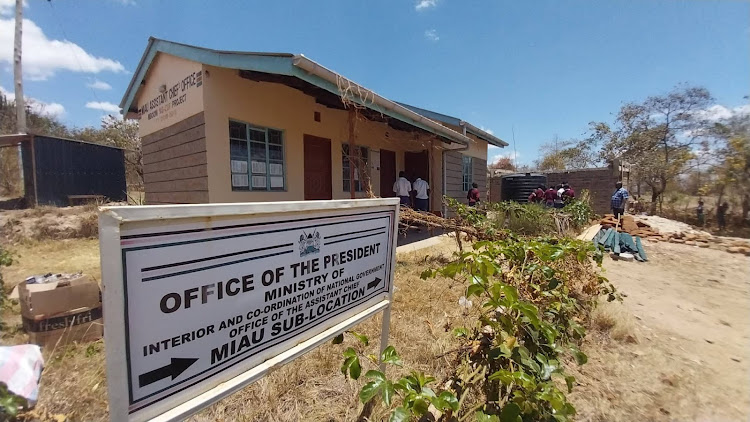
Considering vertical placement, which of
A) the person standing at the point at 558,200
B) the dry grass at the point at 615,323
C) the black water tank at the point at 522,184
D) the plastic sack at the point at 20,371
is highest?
the black water tank at the point at 522,184

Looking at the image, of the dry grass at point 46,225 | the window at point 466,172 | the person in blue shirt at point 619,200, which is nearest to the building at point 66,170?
the dry grass at point 46,225

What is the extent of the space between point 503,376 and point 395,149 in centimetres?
899

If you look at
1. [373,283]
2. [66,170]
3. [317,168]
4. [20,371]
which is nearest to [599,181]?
[317,168]

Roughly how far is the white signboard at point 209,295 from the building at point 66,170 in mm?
15874

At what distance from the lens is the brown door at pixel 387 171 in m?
9.65

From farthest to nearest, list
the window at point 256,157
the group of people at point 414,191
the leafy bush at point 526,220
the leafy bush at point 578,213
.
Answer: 1. the leafy bush at point 578,213
2. the group of people at point 414,191
3. the leafy bush at point 526,220
4. the window at point 256,157

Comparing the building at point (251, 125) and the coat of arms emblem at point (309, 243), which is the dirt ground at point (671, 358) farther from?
the building at point (251, 125)

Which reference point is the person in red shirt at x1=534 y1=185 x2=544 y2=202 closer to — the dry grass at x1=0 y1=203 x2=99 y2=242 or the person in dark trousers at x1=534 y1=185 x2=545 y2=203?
the person in dark trousers at x1=534 y1=185 x2=545 y2=203

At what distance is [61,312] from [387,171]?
8.04m

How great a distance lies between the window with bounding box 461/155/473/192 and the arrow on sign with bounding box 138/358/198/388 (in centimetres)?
1200

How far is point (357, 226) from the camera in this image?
1887 mm

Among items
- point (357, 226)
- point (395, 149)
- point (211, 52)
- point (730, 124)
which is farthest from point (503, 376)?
point (730, 124)

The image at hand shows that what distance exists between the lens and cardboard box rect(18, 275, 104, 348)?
2.83 metres

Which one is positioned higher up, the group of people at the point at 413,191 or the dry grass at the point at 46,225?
the group of people at the point at 413,191
